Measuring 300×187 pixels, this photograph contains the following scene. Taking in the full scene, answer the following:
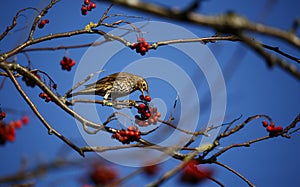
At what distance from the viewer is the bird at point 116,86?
4762 millimetres

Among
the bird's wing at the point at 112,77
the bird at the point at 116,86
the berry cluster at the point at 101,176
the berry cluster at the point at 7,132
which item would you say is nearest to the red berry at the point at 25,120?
the berry cluster at the point at 7,132

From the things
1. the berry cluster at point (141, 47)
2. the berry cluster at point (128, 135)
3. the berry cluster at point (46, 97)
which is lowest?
the berry cluster at point (128, 135)

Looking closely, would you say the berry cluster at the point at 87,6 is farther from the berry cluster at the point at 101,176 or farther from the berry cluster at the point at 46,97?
the berry cluster at the point at 101,176

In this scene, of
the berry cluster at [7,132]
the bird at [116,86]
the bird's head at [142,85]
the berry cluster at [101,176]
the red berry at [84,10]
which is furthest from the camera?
the bird's head at [142,85]

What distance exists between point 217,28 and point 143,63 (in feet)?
13.3

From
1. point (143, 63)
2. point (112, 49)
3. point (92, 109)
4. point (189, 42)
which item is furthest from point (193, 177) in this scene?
point (143, 63)

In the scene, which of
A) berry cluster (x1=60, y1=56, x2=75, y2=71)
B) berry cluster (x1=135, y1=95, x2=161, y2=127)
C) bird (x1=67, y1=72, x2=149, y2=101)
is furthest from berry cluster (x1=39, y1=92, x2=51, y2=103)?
berry cluster (x1=135, y1=95, x2=161, y2=127)

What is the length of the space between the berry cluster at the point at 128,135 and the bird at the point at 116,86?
1.46 metres

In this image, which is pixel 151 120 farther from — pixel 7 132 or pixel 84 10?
pixel 84 10

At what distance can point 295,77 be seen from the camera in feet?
3.79

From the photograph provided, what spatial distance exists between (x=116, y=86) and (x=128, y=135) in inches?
97.7

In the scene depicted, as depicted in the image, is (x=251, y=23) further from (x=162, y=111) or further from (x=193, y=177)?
(x=162, y=111)

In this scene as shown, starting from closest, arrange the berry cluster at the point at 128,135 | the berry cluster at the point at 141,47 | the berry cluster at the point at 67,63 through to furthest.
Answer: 1. the berry cluster at the point at 128,135
2. the berry cluster at the point at 141,47
3. the berry cluster at the point at 67,63

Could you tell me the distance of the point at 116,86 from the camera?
17.4 feet
